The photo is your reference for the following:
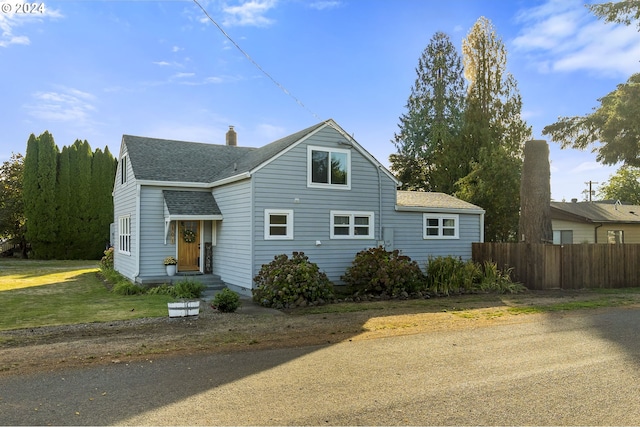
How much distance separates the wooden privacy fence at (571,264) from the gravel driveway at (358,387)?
8.52 m

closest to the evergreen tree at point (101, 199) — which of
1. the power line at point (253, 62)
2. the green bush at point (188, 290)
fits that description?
the green bush at point (188, 290)

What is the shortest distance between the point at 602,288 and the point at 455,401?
46.8 feet

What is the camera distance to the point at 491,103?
1184 inches

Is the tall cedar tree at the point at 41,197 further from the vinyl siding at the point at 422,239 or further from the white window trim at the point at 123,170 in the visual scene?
the vinyl siding at the point at 422,239

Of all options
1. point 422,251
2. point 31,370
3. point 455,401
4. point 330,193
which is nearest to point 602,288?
point 422,251

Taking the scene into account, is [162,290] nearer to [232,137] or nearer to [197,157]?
[197,157]

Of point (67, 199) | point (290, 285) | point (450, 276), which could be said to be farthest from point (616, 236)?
point (67, 199)

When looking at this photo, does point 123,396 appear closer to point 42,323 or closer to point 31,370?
point 31,370

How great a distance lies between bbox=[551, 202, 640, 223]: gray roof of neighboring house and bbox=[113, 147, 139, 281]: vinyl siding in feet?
77.7

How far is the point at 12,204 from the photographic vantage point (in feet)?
100

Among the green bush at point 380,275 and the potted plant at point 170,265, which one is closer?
the green bush at point 380,275

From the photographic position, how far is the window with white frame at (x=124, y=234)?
54.5 ft

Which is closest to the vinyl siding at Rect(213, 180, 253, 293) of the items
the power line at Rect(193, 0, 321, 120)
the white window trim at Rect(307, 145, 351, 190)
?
the white window trim at Rect(307, 145, 351, 190)

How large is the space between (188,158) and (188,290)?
6502 millimetres
